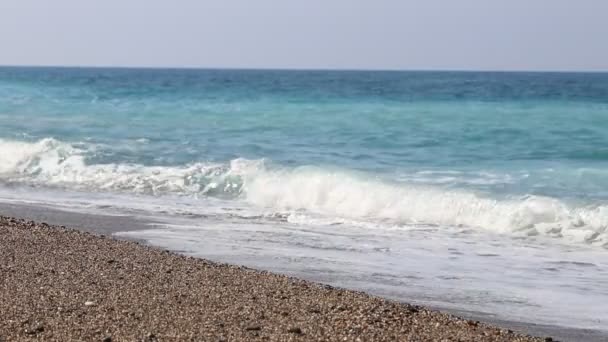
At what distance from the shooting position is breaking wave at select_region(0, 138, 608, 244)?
13266 millimetres

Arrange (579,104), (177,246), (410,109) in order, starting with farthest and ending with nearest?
(579,104) → (410,109) → (177,246)

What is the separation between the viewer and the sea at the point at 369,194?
31.2 ft

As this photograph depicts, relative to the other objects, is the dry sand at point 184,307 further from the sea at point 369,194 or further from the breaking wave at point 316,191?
the breaking wave at point 316,191

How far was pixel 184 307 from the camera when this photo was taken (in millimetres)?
7180

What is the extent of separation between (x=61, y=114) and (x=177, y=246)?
79.9 ft

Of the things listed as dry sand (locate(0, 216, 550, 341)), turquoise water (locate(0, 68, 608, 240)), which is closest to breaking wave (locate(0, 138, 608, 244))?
turquoise water (locate(0, 68, 608, 240))

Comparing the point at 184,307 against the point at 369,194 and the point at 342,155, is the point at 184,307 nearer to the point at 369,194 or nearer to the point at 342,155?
the point at 369,194

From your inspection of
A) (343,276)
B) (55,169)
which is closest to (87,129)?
(55,169)

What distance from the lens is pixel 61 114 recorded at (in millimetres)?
34000

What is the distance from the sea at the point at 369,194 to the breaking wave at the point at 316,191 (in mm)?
39

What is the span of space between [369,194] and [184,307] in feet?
27.4

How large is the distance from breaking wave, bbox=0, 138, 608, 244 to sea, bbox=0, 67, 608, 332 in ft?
0.13

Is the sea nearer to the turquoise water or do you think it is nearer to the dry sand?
the turquoise water

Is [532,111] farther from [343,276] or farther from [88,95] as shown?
[343,276]
